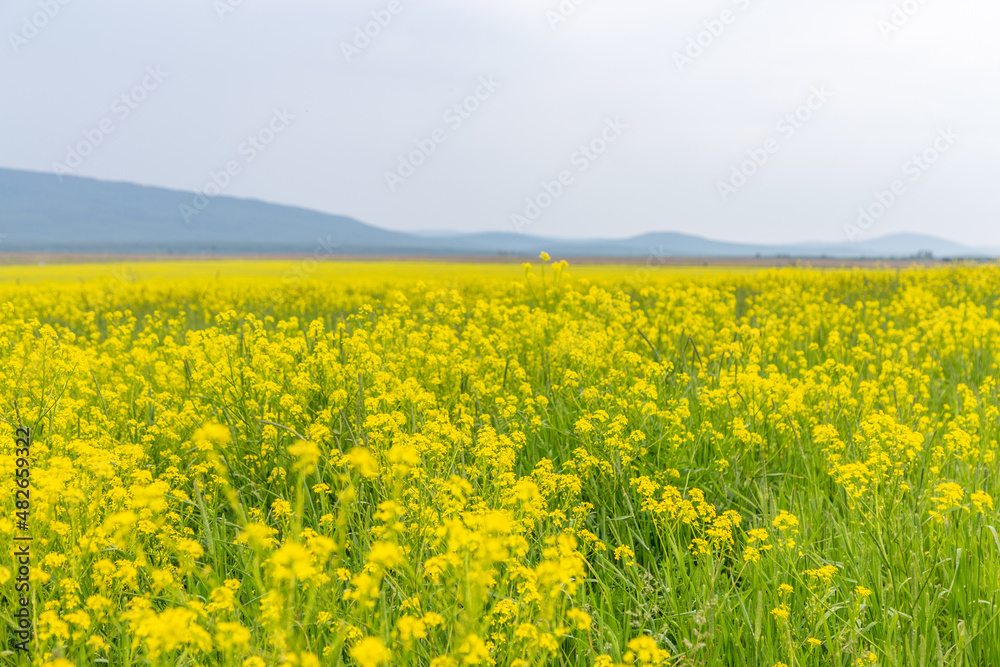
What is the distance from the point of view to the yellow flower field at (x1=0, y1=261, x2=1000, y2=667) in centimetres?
189

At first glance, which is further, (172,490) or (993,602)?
(172,490)

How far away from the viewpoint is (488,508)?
2.52 meters

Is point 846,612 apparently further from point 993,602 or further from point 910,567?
point 993,602

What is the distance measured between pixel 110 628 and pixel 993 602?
326cm

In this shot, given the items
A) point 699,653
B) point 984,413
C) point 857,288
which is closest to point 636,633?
point 699,653

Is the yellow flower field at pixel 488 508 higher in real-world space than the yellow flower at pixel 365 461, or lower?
lower

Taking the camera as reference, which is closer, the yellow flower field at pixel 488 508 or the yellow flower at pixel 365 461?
the yellow flower at pixel 365 461

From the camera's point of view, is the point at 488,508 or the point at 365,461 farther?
the point at 488,508

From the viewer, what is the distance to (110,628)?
2357 millimetres

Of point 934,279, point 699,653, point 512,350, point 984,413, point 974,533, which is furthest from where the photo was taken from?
point 934,279

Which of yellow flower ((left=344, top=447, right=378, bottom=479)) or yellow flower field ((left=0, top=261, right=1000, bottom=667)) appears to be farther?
yellow flower field ((left=0, top=261, right=1000, bottom=667))

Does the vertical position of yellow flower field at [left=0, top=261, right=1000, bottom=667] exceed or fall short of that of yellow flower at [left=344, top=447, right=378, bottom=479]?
it falls short

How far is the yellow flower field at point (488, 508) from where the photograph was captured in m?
1.89

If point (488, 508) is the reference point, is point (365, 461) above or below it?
above
